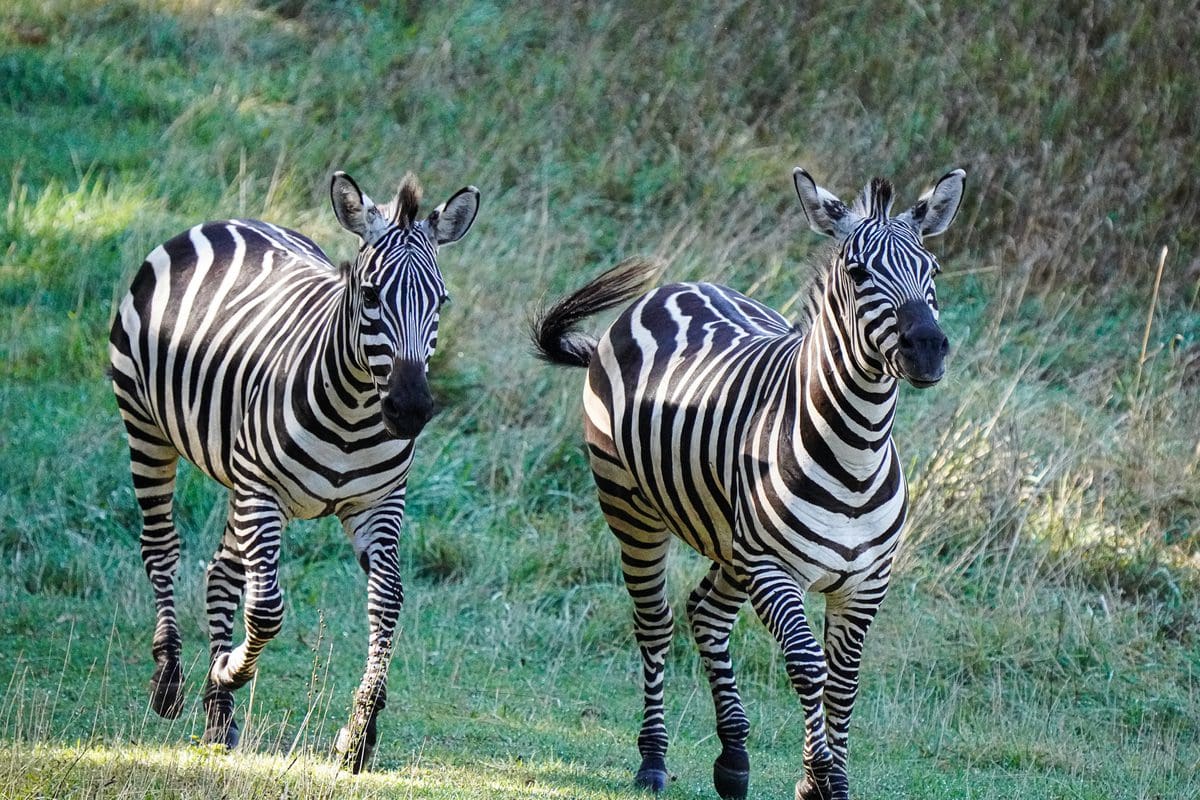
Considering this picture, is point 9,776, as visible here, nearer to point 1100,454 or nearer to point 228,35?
point 1100,454

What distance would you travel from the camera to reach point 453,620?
9227 mm

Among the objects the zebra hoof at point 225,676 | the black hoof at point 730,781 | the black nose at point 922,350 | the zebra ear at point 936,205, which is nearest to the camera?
the black nose at point 922,350

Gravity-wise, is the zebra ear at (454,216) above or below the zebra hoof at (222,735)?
above

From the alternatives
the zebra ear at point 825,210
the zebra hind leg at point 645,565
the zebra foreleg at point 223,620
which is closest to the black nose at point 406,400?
the zebra foreleg at point 223,620

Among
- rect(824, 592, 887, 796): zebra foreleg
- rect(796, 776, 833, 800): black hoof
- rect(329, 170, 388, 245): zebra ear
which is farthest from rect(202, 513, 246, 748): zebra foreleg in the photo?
rect(824, 592, 887, 796): zebra foreleg

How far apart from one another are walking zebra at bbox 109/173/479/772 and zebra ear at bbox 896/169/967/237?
5.91 ft

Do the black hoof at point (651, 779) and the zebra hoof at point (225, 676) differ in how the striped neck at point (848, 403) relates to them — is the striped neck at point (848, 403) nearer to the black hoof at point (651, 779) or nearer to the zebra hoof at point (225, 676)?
the black hoof at point (651, 779)

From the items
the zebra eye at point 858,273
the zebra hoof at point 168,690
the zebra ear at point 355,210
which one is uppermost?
the zebra eye at point 858,273

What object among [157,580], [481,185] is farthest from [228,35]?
[157,580]

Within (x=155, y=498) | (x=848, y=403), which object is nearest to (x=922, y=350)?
(x=848, y=403)

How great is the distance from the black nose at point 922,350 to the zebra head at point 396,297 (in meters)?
1.77

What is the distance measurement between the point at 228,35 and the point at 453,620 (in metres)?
9.95

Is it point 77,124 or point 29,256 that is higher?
point 77,124

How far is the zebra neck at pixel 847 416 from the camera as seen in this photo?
568cm
